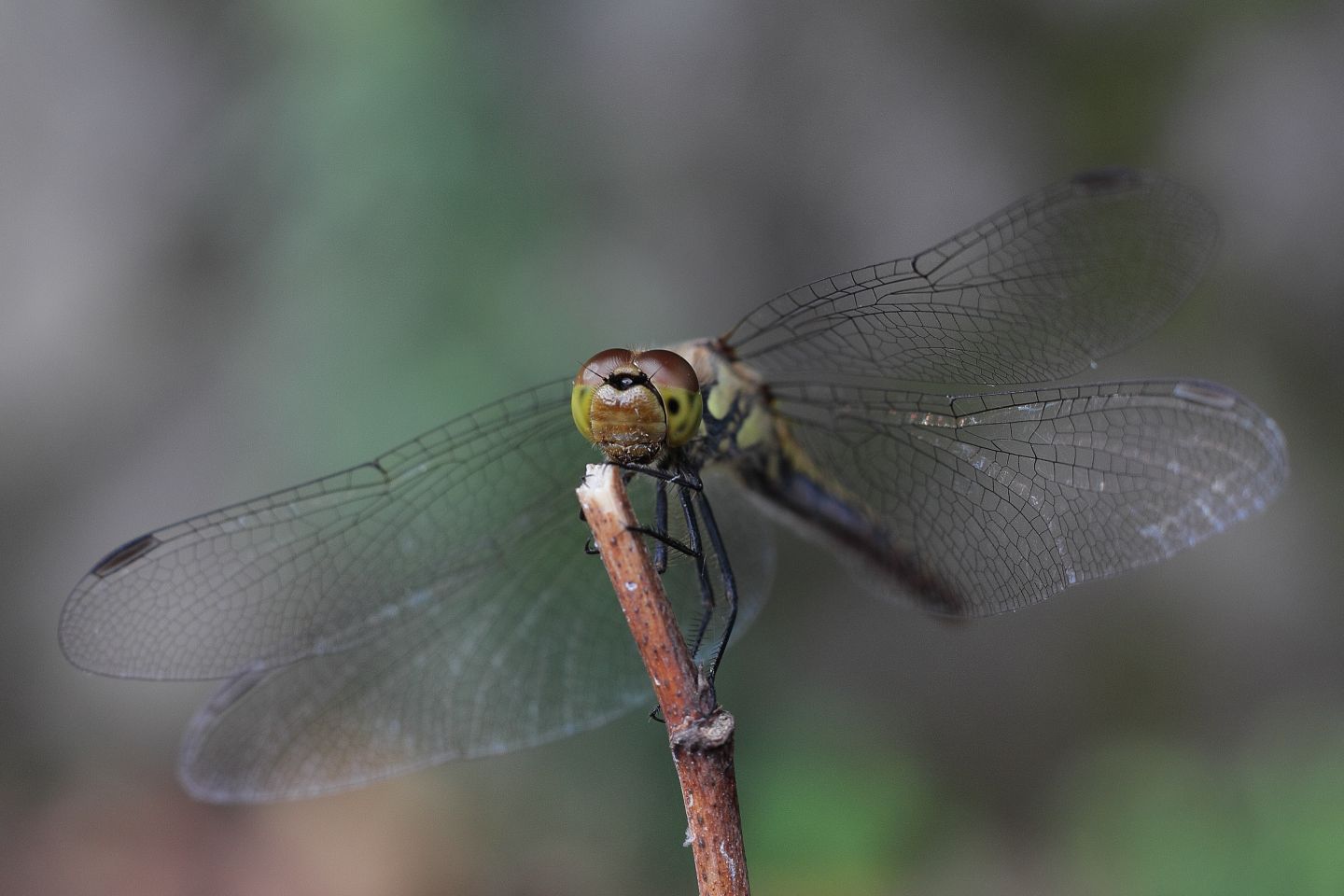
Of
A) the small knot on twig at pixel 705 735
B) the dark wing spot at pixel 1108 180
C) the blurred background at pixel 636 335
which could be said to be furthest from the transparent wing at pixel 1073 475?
the blurred background at pixel 636 335

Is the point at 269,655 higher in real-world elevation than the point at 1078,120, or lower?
lower

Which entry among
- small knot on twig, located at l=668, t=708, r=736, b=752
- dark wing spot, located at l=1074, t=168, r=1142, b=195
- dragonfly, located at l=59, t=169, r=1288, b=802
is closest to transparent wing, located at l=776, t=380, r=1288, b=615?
dragonfly, located at l=59, t=169, r=1288, b=802

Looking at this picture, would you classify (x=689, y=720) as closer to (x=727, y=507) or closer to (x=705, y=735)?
(x=705, y=735)

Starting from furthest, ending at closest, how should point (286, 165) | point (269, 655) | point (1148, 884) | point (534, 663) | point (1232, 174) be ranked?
point (1232, 174), point (286, 165), point (1148, 884), point (534, 663), point (269, 655)

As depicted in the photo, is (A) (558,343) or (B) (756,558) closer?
(B) (756,558)

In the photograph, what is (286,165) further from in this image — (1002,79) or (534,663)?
(1002,79)

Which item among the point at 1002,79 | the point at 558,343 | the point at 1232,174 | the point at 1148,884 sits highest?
the point at 1002,79

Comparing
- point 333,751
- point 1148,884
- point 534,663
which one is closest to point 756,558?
point 534,663

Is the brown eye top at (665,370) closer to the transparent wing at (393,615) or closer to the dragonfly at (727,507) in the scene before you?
the dragonfly at (727,507)
